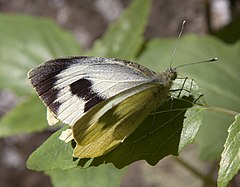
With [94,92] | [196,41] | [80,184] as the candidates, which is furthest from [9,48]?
[94,92]

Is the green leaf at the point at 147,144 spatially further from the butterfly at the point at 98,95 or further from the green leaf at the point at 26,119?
the green leaf at the point at 26,119

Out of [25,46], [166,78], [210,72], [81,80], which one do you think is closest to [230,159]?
[166,78]

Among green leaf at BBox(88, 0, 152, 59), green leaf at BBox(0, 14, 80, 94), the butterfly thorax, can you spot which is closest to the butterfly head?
the butterfly thorax

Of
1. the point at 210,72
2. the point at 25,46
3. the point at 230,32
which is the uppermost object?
the point at 230,32

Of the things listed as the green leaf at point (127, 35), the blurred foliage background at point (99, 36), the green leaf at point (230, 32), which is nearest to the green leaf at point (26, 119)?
the blurred foliage background at point (99, 36)

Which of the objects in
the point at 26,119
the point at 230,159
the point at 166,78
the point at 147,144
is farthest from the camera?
the point at 26,119

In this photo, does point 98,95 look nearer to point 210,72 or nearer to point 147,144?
point 147,144
